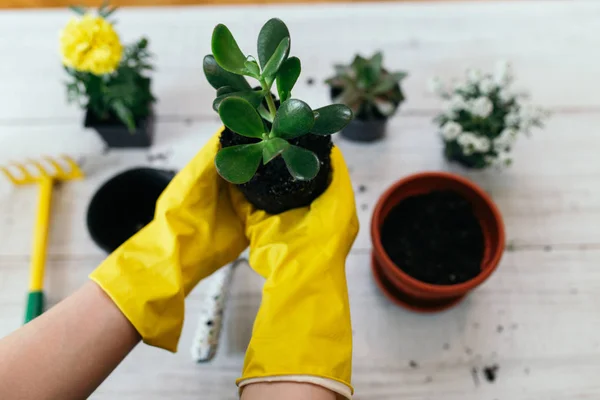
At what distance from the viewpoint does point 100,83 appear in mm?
720

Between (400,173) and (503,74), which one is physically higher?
(503,74)

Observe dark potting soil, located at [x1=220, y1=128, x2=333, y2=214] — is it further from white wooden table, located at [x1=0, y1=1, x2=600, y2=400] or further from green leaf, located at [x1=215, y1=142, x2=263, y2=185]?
white wooden table, located at [x1=0, y1=1, x2=600, y2=400]

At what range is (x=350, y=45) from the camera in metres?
0.88

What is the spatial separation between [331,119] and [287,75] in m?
0.06

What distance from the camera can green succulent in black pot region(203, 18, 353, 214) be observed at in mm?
402

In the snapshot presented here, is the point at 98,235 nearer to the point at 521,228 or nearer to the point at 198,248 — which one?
the point at 198,248

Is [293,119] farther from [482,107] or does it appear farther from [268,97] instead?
[482,107]

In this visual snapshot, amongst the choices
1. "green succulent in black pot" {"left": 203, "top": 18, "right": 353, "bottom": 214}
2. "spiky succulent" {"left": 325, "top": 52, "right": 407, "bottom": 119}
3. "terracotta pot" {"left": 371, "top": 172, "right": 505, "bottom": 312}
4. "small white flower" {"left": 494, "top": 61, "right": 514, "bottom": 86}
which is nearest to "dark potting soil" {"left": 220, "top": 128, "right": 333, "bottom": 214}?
"green succulent in black pot" {"left": 203, "top": 18, "right": 353, "bottom": 214}

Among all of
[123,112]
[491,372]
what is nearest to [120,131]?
[123,112]

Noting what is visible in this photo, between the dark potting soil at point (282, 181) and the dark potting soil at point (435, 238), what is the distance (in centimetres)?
20

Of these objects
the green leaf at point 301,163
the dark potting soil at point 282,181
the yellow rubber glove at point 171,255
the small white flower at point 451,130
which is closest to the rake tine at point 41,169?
the yellow rubber glove at point 171,255

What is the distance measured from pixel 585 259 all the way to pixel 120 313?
0.66 meters

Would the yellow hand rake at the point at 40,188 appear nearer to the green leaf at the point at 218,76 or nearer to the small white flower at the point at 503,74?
the green leaf at the point at 218,76

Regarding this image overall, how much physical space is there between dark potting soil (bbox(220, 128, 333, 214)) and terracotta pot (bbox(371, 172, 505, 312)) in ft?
0.50
